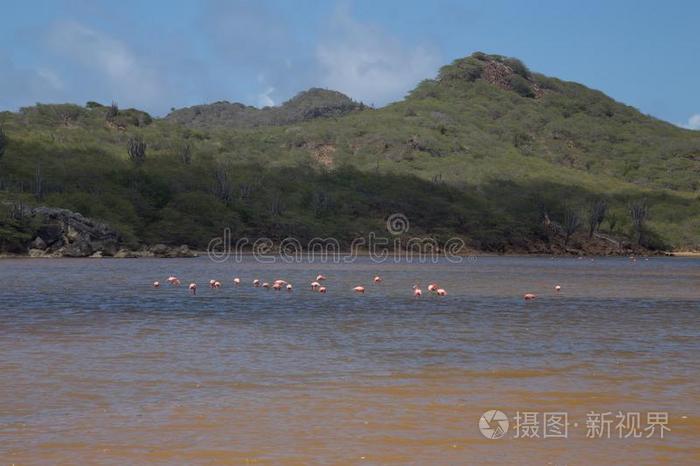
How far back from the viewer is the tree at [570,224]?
104m

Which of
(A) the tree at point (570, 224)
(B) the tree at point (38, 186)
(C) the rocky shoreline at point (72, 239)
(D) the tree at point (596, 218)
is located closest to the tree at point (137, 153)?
(B) the tree at point (38, 186)

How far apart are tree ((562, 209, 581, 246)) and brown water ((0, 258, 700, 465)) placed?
77.9 metres

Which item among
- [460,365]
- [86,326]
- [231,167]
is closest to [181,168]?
[231,167]

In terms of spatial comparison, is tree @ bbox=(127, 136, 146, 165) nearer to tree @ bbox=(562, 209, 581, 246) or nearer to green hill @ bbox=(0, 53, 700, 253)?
green hill @ bbox=(0, 53, 700, 253)

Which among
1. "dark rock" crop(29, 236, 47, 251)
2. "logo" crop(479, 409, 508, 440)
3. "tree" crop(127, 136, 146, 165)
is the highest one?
"tree" crop(127, 136, 146, 165)

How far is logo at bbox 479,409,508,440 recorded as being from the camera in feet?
34.9

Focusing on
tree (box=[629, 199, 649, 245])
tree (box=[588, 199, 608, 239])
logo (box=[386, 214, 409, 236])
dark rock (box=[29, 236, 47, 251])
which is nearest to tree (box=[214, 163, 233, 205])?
logo (box=[386, 214, 409, 236])

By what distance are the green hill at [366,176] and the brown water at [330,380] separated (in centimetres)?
4782

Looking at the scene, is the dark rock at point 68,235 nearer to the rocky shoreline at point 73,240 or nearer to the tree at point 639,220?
the rocky shoreline at point 73,240

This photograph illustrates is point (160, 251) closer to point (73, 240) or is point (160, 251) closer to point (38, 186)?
point (73, 240)

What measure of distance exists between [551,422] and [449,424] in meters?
1.28

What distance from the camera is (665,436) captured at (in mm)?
10570

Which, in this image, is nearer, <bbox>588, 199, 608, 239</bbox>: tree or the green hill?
the green hill

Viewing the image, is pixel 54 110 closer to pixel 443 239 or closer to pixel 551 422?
pixel 443 239
